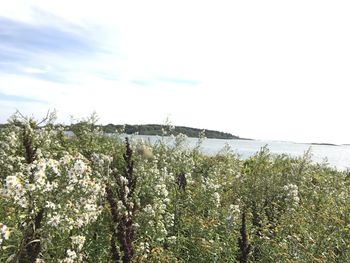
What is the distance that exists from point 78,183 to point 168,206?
14.4 ft

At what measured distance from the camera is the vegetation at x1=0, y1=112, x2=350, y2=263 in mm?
3713

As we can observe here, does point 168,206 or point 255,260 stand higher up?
point 168,206

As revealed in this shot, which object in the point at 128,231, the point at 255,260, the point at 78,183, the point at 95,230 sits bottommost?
the point at 255,260

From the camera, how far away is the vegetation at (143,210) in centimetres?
371

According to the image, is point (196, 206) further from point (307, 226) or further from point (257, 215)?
point (307, 226)

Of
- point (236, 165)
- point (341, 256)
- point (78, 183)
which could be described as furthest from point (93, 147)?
point (78, 183)

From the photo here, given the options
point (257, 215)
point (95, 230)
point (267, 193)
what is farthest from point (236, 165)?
point (95, 230)

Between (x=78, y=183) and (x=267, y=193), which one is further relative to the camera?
(x=267, y=193)

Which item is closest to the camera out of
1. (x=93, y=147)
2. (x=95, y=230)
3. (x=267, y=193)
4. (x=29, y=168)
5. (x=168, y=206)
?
(x=29, y=168)

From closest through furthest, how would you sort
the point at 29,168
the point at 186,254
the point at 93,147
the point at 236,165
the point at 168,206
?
the point at 29,168
the point at 186,254
the point at 168,206
the point at 93,147
the point at 236,165

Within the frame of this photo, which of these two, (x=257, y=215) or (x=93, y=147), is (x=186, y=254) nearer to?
(x=257, y=215)

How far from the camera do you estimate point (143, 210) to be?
6.42 meters

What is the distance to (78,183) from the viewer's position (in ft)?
12.7

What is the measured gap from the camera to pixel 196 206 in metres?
8.38
